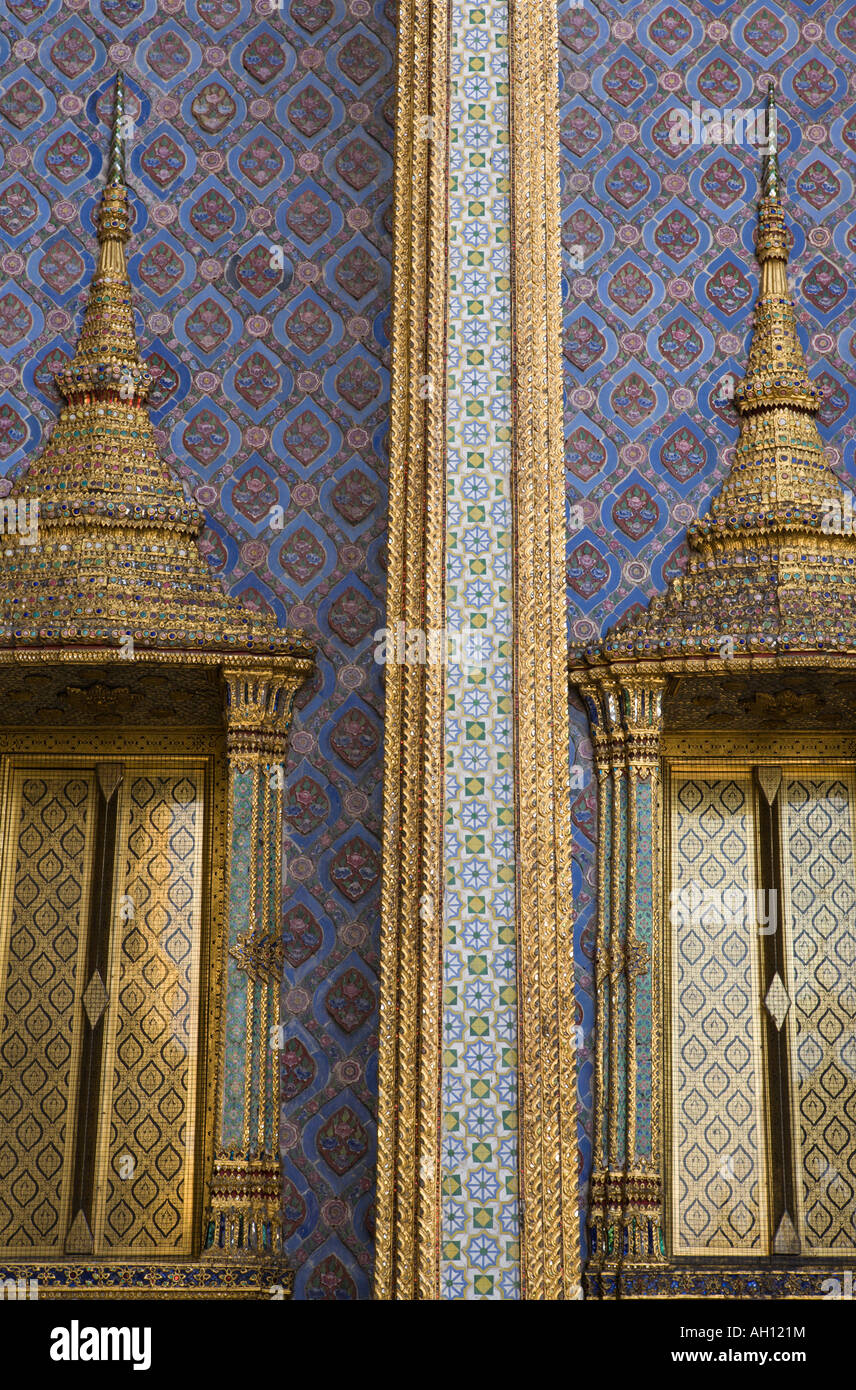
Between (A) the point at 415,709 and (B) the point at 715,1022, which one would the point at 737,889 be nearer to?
(B) the point at 715,1022

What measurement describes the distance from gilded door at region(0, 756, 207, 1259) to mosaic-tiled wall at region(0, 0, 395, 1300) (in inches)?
18.4

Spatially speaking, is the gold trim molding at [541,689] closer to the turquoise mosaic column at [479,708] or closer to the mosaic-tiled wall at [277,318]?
the turquoise mosaic column at [479,708]

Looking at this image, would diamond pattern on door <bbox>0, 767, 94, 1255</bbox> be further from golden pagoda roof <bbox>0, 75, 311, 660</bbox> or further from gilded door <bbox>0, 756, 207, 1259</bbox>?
golden pagoda roof <bbox>0, 75, 311, 660</bbox>

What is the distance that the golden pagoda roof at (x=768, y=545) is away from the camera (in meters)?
6.03

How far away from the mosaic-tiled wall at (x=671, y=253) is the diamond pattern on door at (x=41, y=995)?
1.99 metres

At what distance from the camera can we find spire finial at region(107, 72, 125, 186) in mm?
6672

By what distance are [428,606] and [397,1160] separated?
5.46 ft

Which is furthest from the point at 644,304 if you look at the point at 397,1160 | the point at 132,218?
the point at 397,1160

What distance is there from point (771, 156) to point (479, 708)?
3.20 metres

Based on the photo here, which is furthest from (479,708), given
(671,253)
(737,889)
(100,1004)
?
(671,253)

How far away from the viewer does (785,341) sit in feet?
21.6

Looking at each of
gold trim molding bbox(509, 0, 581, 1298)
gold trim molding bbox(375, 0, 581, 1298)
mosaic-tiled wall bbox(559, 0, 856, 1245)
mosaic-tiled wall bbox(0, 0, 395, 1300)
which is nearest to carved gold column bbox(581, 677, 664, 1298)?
mosaic-tiled wall bbox(559, 0, 856, 1245)

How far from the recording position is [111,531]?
623cm

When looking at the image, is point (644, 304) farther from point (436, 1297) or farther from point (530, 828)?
point (436, 1297)
